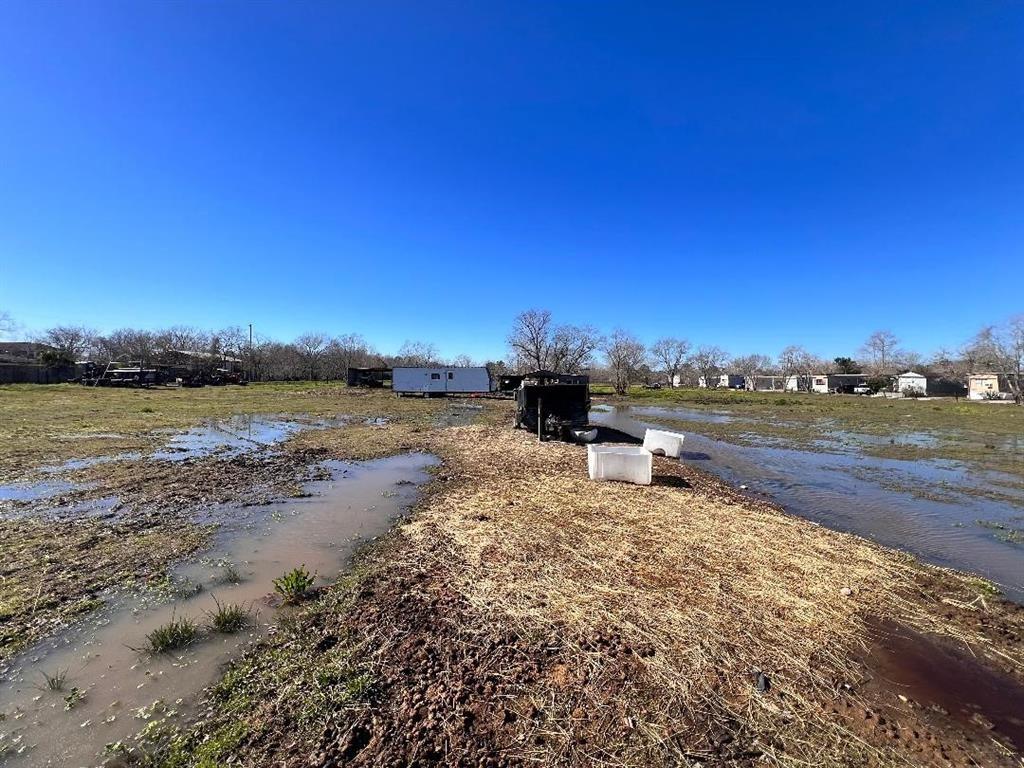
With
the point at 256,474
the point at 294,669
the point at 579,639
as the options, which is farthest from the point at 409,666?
the point at 256,474

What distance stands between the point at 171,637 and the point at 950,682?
667 cm

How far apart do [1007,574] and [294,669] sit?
9340 mm

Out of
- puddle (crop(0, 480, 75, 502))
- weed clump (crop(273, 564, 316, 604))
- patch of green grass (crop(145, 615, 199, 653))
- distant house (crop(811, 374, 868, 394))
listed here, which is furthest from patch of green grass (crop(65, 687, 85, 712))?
distant house (crop(811, 374, 868, 394))

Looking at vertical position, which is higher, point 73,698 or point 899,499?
point 73,698

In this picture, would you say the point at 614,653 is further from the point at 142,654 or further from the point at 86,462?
the point at 86,462

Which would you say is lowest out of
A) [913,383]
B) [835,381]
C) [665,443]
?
Result: [665,443]

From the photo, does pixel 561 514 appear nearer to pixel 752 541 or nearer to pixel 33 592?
pixel 752 541

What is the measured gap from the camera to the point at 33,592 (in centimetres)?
459

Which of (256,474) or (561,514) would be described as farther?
(256,474)

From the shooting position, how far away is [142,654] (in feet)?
12.0

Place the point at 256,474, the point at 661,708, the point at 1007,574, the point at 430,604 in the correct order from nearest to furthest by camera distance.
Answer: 1. the point at 661,708
2. the point at 430,604
3. the point at 1007,574
4. the point at 256,474

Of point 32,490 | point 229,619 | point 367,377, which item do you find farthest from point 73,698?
point 367,377

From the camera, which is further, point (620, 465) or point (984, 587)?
point (620, 465)

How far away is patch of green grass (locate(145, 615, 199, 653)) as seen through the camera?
3.72 metres
